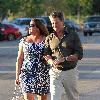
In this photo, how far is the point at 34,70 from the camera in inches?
310

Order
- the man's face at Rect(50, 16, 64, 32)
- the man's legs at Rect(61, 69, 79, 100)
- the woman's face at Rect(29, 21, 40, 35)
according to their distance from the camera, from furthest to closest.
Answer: the woman's face at Rect(29, 21, 40, 35) → the man's legs at Rect(61, 69, 79, 100) → the man's face at Rect(50, 16, 64, 32)

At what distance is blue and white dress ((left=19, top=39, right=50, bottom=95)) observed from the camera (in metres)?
7.86

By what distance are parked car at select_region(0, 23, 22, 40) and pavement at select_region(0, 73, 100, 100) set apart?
22.5m

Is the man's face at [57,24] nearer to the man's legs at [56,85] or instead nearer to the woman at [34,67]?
the woman at [34,67]

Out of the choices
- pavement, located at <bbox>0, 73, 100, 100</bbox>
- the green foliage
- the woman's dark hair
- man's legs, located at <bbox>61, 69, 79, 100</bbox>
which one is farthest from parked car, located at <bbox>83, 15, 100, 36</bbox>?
man's legs, located at <bbox>61, 69, 79, 100</bbox>

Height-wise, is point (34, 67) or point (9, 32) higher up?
point (34, 67)

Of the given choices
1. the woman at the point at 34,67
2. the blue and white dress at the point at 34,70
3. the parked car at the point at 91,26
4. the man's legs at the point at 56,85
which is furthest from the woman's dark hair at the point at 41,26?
the parked car at the point at 91,26

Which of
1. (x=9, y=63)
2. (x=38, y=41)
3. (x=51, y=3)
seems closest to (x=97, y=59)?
(x=9, y=63)

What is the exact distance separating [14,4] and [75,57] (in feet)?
174

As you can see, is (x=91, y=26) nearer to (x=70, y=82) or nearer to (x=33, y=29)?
(x=33, y=29)

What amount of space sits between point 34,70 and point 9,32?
31149 mm

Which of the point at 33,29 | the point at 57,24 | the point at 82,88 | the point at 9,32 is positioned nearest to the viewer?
the point at 57,24

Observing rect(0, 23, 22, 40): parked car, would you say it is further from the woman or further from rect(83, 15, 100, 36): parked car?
the woman

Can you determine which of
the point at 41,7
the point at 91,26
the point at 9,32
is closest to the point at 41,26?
the point at 9,32
